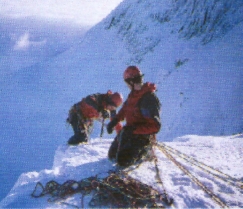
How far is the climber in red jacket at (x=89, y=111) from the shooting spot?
6.06 metres

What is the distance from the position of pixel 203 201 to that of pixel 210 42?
12.6 metres

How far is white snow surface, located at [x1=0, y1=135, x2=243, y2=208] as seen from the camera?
3309 millimetres

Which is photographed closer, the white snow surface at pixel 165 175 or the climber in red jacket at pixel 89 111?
the white snow surface at pixel 165 175

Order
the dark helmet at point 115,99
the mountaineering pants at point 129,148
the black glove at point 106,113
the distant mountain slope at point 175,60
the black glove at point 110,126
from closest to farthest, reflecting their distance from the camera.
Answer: the mountaineering pants at point 129,148
the black glove at point 110,126
the dark helmet at point 115,99
the black glove at point 106,113
the distant mountain slope at point 175,60

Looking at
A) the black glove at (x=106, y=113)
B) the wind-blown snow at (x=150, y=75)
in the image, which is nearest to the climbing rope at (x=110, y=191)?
the black glove at (x=106, y=113)

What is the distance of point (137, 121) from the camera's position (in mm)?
4352

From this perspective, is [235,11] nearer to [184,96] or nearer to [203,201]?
[184,96]

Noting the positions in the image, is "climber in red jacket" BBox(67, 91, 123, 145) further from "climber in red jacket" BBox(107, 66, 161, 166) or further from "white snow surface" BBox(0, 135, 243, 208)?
"climber in red jacket" BBox(107, 66, 161, 166)

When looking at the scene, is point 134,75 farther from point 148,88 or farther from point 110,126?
Answer: point 110,126

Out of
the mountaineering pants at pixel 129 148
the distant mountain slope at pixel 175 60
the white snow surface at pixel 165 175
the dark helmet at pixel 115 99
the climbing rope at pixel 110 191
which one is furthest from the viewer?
the distant mountain slope at pixel 175 60

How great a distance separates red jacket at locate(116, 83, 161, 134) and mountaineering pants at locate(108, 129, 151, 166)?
21 cm

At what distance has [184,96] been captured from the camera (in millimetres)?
12594

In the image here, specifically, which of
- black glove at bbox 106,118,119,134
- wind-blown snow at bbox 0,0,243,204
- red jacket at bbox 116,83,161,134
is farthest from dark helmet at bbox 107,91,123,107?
wind-blown snow at bbox 0,0,243,204

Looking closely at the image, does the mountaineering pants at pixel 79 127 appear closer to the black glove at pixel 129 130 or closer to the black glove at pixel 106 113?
the black glove at pixel 106 113
